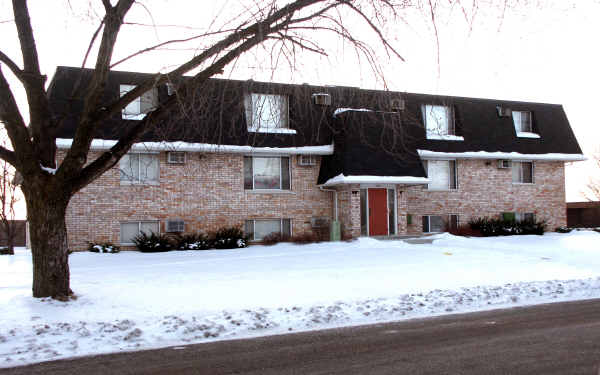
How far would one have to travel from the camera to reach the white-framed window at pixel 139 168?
62.6 feet

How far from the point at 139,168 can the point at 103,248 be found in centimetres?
306

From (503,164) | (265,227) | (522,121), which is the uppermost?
(522,121)

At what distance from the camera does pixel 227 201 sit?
20.2 meters

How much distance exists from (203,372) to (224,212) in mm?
14641

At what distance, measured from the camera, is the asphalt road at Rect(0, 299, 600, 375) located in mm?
5691

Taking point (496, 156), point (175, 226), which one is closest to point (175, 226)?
point (175, 226)

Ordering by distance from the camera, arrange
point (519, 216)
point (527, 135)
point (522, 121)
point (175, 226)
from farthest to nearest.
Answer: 1. point (522, 121)
2. point (527, 135)
3. point (519, 216)
4. point (175, 226)

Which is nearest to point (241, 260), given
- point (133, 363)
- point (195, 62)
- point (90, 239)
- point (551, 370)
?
point (90, 239)

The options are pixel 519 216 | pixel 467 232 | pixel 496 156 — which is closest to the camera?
pixel 467 232

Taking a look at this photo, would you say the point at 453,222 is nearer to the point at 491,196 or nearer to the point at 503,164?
the point at 491,196

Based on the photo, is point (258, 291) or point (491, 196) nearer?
point (258, 291)

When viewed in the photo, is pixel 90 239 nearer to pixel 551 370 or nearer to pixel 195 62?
pixel 195 62

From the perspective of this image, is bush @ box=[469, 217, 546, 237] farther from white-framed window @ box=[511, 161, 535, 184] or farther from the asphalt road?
the asphalt road

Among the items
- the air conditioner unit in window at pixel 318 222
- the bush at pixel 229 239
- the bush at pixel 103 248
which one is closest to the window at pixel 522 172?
the air conditioner unit in window at pixel 318 222
